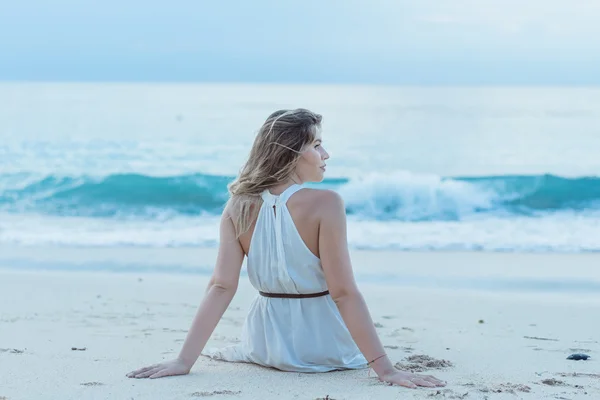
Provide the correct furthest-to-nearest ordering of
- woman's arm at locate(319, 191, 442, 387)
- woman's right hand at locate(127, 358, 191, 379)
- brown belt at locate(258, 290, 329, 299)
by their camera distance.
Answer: brown belt at locate(258, 290, 329, 299), woman's right hand at locate(127, 358, 191, 379), woman's arm at locate(319, 191, 442, 387)

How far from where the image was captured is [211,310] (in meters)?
3.50

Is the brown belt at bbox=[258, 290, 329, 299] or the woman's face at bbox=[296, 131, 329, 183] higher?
the woman's face at bbox=[296, 131, 329, 183]

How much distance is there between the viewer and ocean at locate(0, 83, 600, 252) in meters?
10.7

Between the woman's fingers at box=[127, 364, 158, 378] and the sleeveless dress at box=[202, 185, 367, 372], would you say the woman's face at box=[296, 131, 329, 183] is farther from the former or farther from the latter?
the woman's fingers at box=[127, 364, 158, 378]

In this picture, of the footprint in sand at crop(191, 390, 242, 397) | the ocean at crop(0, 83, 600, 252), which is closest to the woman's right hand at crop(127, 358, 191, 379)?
the footprint in sand at crop(191, 390, 242, 397)

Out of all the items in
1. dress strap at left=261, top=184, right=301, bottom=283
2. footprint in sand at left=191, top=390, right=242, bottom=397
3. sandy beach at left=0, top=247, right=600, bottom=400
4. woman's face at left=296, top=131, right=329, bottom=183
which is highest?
woman's face at left=296, top=131, right=329, bottom=183

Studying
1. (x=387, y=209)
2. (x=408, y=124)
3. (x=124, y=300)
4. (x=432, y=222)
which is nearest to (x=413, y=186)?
(x=387, y=209)

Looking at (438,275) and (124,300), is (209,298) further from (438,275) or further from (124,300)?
(438,275)

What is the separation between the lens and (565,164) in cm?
2009

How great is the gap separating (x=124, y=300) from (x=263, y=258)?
115 inches

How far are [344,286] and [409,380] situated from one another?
19.5 inches

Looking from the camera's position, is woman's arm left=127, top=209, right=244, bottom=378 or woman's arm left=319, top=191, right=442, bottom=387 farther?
woman's arm left=127, top=209, right=244, bottom=378

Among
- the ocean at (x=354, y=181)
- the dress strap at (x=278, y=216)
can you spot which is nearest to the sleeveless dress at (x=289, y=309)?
the dress strap at (x=278, y=216)

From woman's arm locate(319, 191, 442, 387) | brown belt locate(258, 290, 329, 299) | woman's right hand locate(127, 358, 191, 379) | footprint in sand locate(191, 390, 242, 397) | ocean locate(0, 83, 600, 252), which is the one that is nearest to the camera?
footprint in sand locate(191, 390, 242, 397)
